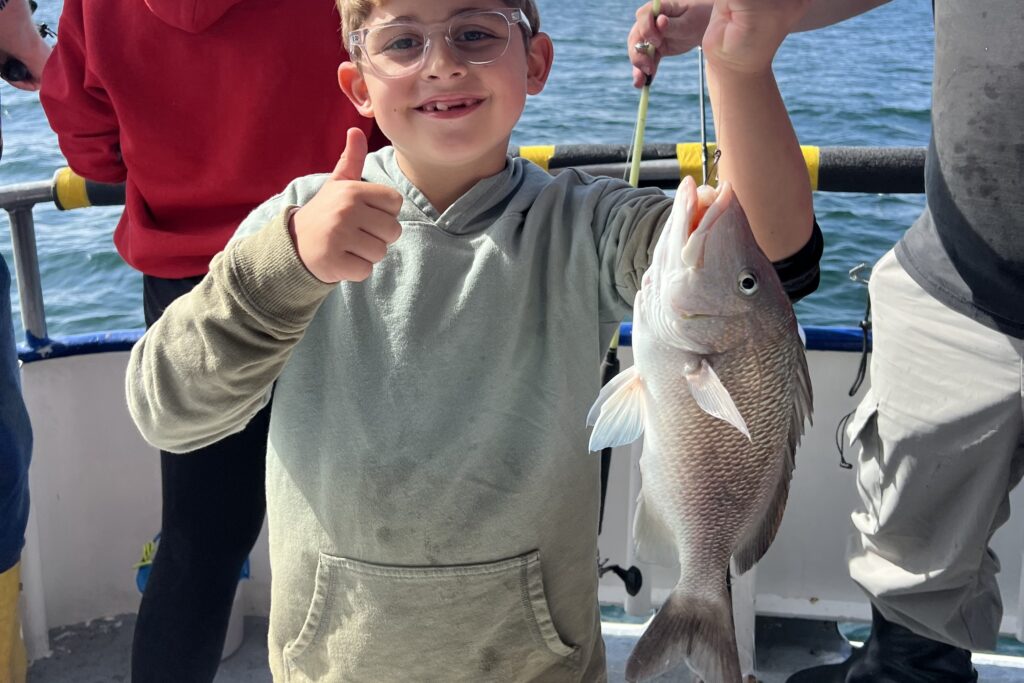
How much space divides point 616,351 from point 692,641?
3.38 ft

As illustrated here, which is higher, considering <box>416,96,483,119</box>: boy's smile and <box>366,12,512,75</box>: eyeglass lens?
<box>366,12,512,75</box>: eyeglass lens

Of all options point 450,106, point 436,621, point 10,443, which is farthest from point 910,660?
point 10,443

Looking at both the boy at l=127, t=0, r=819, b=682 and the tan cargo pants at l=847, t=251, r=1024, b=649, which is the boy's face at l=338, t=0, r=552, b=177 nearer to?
the boy at l=127, t=0, r=819, b=682

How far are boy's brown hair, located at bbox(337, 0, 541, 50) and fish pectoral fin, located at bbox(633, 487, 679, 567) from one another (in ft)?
2.75

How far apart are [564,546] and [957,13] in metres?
1.45

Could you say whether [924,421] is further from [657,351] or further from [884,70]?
[884,70]

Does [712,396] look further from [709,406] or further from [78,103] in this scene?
[78,103]

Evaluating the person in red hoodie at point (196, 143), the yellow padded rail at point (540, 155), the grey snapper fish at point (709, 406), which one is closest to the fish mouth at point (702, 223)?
the grey snapper fish at point (709, 406)

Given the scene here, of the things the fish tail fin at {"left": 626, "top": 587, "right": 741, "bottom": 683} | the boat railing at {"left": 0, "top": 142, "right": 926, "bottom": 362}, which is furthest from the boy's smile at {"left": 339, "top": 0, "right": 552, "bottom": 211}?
the boat railing at {"left": 0, "top": 142, "right": 926, "bottom": 362}

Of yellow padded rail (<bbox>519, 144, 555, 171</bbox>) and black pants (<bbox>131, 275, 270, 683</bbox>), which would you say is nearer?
black pants (<bbox>131, 275, 270, 683</bbox>)

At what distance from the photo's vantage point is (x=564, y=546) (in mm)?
1827

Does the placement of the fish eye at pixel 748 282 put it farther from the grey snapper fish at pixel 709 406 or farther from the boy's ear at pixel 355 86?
the boy's ear at pixel 355 86

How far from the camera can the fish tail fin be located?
1.72 m

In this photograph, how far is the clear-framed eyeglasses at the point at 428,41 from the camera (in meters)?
1.72
